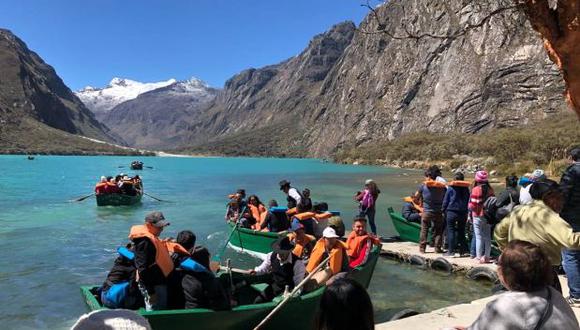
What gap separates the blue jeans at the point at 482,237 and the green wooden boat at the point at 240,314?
5643mm

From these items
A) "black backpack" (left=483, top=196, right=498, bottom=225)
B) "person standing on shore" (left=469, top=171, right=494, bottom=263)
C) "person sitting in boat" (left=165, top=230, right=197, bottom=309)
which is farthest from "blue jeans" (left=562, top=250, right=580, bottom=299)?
"person sitting in boat" (left=165, top=230, right=197, bottom=309)

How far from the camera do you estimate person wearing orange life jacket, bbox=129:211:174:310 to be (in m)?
6.93

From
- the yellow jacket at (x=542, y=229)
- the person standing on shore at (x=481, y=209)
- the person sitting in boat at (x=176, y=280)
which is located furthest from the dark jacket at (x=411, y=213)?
the yellow jacket at (x=542, y=229)

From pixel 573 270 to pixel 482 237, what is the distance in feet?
15.7

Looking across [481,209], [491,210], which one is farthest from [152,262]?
[481,209]

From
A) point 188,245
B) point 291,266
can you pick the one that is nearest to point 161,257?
point 188,245

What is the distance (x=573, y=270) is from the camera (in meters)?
7.54

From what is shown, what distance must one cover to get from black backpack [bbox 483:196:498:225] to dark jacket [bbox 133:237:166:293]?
291 inches

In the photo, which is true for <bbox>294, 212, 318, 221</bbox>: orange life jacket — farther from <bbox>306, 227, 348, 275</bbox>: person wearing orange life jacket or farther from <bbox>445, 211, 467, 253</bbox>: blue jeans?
<bbox>306, 227, 348, 275</bbox>: person wearing orange life jacket

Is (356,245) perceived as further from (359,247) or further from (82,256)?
(82,256)

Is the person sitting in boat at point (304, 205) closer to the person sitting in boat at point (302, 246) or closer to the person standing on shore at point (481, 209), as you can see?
the person standing on shore at point (481, 209)

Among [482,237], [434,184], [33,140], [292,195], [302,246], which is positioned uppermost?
[33,140]

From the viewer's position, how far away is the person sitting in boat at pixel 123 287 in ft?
23.7

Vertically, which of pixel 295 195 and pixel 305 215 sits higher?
pixel 295 195
